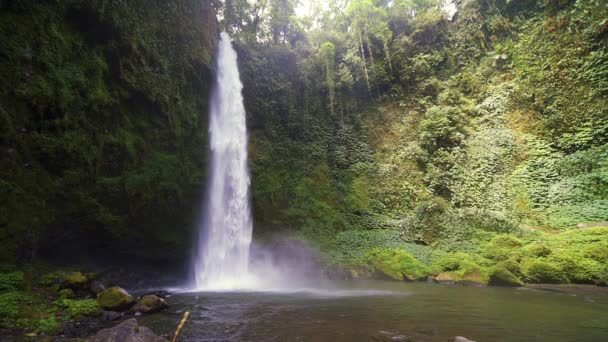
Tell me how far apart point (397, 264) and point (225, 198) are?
861 cm

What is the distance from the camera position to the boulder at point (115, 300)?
293 inches

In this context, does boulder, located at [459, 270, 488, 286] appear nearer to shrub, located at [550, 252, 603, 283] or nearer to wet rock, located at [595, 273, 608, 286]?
shrub, located at [550, 252, 603, 283]

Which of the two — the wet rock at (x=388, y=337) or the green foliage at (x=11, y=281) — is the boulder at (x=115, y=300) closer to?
the green foliage at (x=11, y=281)

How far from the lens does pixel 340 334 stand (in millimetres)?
5754

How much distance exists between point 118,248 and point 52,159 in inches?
169

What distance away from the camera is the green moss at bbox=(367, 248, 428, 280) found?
44.9 ft

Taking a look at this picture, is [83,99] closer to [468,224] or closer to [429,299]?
[429,299]

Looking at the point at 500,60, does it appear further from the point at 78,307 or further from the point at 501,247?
the point at 78,307

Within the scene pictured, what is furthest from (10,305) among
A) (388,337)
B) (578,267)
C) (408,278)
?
(578,267)

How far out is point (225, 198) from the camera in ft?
49.9

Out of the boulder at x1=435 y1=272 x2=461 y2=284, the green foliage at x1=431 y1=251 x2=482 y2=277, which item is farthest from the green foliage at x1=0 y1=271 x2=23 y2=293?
the green foliage at x1=431 y1=251 x2=482 y2=277

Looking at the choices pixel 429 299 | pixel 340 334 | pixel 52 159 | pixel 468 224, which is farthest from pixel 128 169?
pixel 468 224

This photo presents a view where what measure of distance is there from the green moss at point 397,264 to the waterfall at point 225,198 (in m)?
6.10

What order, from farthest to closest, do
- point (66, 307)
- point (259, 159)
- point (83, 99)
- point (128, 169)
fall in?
point (259, 159)
point (128, 169)
point (83, 99)
point (66, 307)
